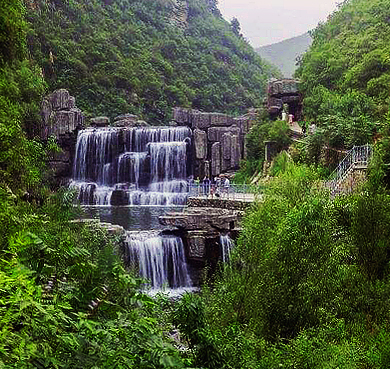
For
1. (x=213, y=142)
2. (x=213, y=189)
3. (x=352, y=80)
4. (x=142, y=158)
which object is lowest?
(x=213, y=189)

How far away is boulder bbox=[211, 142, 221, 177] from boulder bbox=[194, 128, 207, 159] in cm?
72

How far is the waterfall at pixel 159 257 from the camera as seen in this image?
62.6ft

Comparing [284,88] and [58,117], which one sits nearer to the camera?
[284,88]

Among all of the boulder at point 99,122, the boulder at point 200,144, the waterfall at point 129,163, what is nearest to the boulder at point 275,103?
the boulder at point 200,144

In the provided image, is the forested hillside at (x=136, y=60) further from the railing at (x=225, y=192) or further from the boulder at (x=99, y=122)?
the railing at (x=225, y=192)

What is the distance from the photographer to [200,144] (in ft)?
116

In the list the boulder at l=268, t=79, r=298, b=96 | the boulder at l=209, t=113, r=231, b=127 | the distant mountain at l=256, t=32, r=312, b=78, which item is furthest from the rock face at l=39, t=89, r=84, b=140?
the distant mountain at l=256, t=32, r=312, b=78

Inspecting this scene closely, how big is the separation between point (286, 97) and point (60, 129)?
1748 cm

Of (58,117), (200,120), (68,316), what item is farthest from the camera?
(200,120)

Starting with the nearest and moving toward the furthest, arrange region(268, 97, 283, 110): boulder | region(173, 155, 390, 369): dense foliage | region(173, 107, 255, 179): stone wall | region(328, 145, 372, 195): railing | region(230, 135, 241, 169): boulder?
region(173, 155, 390, 369): dense foliage
region(328, 145, 372, 195): railing
region(268, 97, 283, 110): boulder
region(173, 107, 255, 179): stone wall
region(230, 135, 241, 169): boulder

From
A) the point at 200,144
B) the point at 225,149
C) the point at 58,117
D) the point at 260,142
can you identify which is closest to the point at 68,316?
the point at 260,142

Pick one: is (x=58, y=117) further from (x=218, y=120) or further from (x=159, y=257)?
(x=159, y=257)

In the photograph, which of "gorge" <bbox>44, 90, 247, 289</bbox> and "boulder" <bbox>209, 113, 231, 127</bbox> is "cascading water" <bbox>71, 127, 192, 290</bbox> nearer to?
"gorge" <bbox>44, 90, 247, 289</bbox>

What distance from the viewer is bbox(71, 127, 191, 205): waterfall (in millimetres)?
32500
